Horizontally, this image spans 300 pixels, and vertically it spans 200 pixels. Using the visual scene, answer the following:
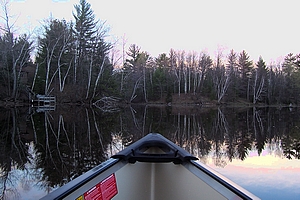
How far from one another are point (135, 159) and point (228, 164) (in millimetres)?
2985

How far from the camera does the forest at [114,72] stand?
71.1ft

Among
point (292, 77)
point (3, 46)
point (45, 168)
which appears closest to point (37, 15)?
point (3, 46)

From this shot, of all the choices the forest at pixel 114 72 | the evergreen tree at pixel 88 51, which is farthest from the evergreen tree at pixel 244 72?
the evergreen tree at pixel 88 51

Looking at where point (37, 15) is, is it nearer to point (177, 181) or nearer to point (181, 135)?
point (181, 135)

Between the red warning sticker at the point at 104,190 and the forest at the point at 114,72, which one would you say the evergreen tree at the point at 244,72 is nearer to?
the forest at the point at 114,72

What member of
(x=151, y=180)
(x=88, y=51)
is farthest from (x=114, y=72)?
(x=151, y=180)

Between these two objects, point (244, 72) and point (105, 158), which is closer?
point (105, 158)

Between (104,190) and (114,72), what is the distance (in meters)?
30.2

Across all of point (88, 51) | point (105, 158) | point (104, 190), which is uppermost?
point (88, 51)

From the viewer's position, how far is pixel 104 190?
1635 millimetres

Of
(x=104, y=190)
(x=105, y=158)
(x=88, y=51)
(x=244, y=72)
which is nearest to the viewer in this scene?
(x=104, y=190)

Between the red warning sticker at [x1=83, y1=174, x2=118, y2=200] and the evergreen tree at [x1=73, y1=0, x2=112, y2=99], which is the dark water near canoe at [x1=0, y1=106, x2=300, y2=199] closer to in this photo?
the red warning sticker at [x1=83, y1=174, x2=118, y2=200]

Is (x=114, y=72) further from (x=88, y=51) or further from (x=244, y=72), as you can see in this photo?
(x=244, y=72)

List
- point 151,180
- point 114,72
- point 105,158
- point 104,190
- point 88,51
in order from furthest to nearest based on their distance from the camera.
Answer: point 114,72, point 88,51, point 105,158, point 151,180, point 104,190
